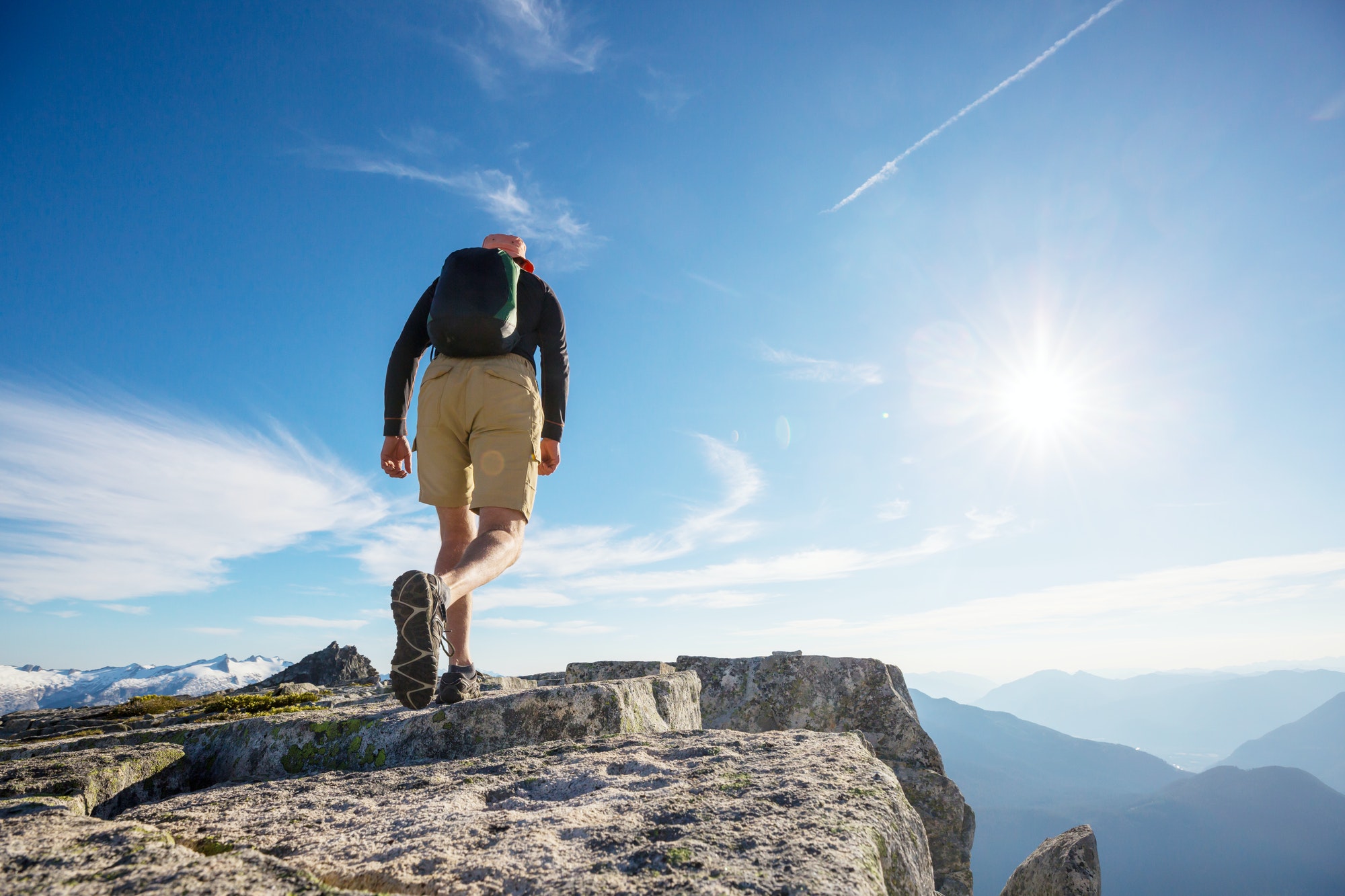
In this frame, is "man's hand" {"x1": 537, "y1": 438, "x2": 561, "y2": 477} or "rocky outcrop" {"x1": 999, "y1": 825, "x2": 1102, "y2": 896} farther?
"rocky outcrop" {"x1": 999, "y1": 825, "x2": 1102, "y2": 896}

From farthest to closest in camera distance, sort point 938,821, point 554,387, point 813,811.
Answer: point 938,821 → point 554,387 → point 813,811

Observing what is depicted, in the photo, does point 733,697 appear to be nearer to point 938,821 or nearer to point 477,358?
point 938,821

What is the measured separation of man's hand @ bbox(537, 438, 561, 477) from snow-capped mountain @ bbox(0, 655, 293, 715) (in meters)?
117

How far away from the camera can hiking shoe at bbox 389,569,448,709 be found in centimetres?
315

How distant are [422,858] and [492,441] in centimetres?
314

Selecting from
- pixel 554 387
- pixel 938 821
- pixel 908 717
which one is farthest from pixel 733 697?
pixel 554 387

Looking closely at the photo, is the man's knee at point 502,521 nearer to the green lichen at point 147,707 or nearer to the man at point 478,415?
the man at point 478,415

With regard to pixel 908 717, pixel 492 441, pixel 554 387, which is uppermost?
pixel 554 387

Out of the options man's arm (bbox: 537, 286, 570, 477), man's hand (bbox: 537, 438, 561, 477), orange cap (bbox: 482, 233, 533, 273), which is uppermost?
orange cap (bbox: 482, 233, 533, 273)

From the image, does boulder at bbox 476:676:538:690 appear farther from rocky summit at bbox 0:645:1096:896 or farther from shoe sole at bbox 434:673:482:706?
rocky summit at bbox 0:645:1096:896

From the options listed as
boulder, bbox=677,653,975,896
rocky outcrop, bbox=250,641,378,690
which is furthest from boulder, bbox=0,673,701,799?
rocky outcrop, bbox=250,641,378,690

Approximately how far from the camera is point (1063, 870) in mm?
7055

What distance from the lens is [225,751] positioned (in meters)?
3.09

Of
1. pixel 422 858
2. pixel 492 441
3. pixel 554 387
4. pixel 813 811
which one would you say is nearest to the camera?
pixel 422 858
